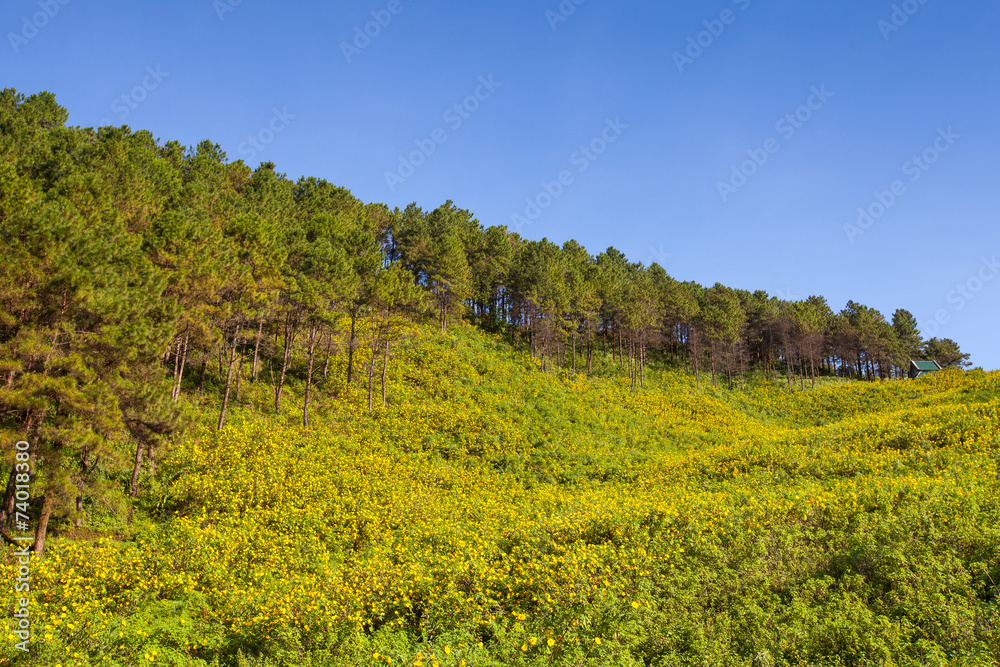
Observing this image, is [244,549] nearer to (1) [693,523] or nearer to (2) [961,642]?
(1) [693,523]

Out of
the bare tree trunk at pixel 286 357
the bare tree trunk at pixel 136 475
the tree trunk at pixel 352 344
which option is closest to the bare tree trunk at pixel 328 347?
the tree trunk at pixel 352 344

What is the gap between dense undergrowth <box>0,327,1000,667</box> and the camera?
8766 mm

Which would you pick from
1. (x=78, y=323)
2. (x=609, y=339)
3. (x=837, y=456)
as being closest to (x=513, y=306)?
(x=609, y=339)

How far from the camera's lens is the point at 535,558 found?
12898 millimetres

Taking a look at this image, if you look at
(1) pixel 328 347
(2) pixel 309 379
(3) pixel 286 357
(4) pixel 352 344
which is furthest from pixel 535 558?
(1) pixel 328 347

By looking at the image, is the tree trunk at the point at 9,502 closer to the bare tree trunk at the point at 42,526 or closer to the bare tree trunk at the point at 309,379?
the bare tree trunk at the point at 42,526

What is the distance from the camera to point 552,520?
617 inches

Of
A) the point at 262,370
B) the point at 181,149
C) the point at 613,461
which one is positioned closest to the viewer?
the point at 613,461

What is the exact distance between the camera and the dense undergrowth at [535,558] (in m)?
8.77

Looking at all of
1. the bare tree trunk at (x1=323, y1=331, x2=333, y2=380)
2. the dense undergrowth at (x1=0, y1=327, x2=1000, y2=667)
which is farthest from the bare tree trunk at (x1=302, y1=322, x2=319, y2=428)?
the bare tree trunk at (x1=323, y1=331, x2=333, y2=380)

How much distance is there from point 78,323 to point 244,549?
8.27 m

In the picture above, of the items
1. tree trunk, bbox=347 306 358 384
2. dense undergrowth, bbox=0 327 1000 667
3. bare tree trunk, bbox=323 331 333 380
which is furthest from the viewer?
bare tree trunk, bbox=323 331 333 380

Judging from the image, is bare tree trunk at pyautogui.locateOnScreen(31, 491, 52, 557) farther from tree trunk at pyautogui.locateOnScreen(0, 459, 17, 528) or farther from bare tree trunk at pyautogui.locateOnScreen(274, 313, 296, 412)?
bare tree trunk at pyautogui.locateOnScreen(274, 313, 296, 412)

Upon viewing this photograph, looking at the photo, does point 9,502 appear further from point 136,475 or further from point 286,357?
point 286,357
